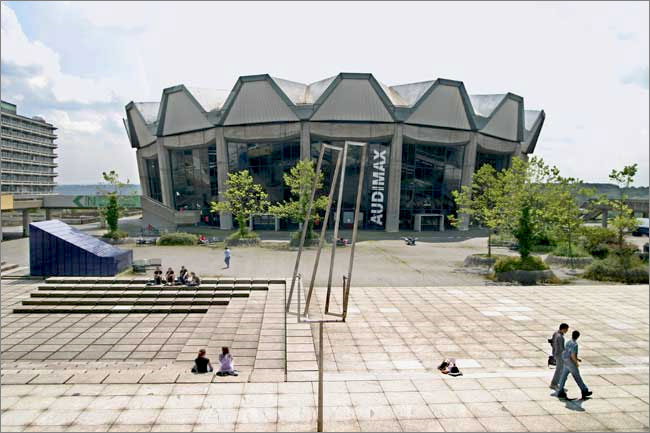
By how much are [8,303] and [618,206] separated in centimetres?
3491

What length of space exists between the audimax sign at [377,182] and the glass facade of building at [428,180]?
333 centimetres

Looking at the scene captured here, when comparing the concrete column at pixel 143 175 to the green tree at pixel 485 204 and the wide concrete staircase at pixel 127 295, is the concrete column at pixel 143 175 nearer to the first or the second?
the wide concrete staircase at pixel 127 295

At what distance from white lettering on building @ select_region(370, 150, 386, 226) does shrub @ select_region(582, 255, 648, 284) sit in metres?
27.9

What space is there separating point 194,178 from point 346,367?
51.3 meters

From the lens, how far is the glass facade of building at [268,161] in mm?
51344

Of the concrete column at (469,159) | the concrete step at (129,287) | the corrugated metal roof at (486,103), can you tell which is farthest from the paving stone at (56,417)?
the corrugated metal roof at (486,103)

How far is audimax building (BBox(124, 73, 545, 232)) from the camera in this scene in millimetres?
48688

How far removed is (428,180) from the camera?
5341 cm

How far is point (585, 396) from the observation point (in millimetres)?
9555

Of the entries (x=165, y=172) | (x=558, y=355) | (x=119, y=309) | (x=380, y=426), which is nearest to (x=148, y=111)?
(x=165, y=172)

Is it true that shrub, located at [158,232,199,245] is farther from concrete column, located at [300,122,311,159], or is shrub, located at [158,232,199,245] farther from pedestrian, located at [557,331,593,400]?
pedestrian, located at [557,331,593,400]

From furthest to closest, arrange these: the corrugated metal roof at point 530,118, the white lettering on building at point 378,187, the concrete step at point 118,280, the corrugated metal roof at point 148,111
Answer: the corrugated metal roof at point 530,118 → the corrugated metal roof at point 148,111 → the white lettering on building at point 378,187 → the concrete step at point 118,280

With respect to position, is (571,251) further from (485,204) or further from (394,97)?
(394,97)

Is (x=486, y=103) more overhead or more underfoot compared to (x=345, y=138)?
Result: more overhead
